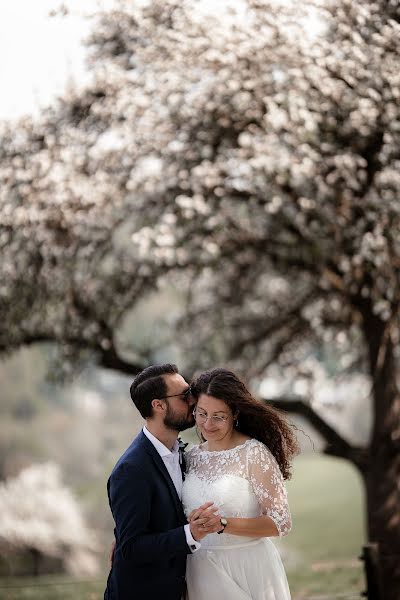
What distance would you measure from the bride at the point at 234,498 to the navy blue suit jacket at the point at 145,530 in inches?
4.8

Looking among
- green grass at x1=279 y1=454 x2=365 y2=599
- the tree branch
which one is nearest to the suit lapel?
the tree branch

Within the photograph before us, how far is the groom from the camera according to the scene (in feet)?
11.0

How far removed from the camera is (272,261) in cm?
893

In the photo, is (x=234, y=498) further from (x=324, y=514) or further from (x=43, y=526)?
(x=324, y=514)

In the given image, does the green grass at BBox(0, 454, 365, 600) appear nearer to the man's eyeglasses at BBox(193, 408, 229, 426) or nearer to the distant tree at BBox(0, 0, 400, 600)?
the distant tree at BBox(0, 0, 400, 600)

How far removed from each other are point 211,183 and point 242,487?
474 centimetres

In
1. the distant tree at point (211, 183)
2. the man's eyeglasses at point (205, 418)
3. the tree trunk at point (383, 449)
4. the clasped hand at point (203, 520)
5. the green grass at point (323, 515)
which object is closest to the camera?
the clasped hand at point (203, 520)

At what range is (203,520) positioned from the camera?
3.34 metres

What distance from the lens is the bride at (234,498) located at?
11.9ft

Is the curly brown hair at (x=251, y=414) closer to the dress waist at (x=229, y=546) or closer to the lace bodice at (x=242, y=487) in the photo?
the lace bodice at (x=242, y=487)

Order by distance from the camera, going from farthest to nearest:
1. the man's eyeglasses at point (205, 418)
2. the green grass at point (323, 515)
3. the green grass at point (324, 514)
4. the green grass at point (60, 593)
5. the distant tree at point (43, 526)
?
the green grass at point (324, 514), the green grass at point (323, 515), the distant tree at point (43, 526), the green grass at point (60, 593), the man's eyeglasses at point (205, 418)

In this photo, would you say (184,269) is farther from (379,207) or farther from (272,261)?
(379,207)

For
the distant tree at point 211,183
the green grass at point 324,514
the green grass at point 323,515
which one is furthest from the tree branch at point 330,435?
the green grass at point 324,514

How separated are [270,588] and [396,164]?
14.8 ft
